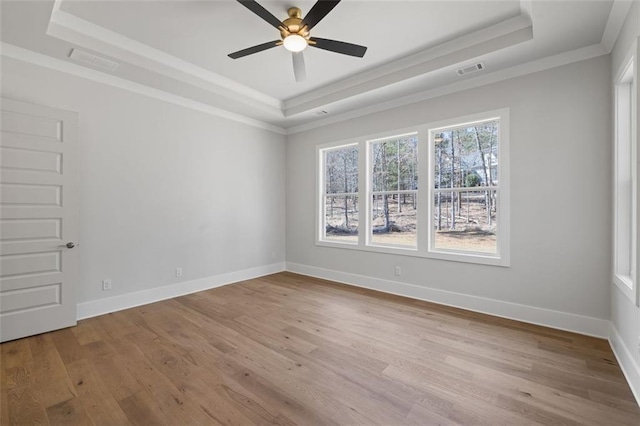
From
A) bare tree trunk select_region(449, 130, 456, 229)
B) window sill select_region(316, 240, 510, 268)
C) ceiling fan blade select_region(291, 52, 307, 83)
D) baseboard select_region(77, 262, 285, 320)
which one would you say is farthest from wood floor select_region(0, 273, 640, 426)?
ceiling fan blade select_region(291, 52, 307, 83)

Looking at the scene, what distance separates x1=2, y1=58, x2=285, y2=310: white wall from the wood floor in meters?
0.80

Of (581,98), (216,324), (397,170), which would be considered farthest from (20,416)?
(581,98)

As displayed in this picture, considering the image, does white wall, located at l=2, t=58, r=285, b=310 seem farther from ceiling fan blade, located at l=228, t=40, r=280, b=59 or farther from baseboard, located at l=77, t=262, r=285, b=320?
ceiling fan blade, located at l=228, t=40, r=280, b=59

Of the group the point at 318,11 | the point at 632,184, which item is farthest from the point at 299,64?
the point at 632,184

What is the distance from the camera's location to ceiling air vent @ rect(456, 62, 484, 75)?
10.6 ft

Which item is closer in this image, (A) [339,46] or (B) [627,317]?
(B) [627,317]

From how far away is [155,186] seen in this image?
399 cm

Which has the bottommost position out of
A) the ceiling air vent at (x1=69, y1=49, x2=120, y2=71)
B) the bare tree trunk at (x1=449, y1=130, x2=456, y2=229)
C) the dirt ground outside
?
the dirt ground outside

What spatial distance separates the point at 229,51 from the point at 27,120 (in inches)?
86.1

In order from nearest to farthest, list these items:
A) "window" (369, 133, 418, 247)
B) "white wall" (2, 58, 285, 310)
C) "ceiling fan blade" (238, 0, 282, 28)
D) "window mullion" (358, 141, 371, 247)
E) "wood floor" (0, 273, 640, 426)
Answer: "wood floor" (0, 273, 640, 426), "ceiling fan blade" (238, 0, 282, 28), "white wall" (2, 58, 285, 310), "window" (369, 133, 418, 247), "window mullion" (358, 141, 371, 247)

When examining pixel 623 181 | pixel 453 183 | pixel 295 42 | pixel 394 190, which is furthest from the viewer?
pixel 394 190

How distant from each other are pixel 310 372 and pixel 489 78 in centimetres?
382

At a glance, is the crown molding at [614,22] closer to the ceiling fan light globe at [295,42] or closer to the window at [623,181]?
the window at [623,181]

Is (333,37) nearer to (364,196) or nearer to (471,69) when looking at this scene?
(471,69)
